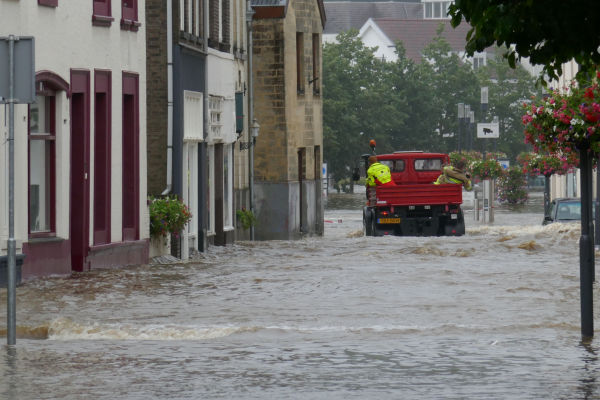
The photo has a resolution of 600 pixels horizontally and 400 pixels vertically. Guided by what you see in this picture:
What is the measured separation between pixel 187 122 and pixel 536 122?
15307 millimetres

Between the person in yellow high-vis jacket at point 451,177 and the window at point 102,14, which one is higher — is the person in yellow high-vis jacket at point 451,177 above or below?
below

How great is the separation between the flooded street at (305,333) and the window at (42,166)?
1.05m

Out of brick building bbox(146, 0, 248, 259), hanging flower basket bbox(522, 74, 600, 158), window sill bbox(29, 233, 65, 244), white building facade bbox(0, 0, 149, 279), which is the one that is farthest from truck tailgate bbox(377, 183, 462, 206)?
hanging flower basket bbox(522, 74, 600, 158)

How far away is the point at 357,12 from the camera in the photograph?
148 meters

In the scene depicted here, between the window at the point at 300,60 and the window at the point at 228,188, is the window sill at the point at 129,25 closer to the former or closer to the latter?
the window at the point at 228,188

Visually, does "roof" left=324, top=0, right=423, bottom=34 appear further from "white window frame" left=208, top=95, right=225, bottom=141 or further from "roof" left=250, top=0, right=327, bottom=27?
"white window frame" left=208, top=95, right=225, bottom=141

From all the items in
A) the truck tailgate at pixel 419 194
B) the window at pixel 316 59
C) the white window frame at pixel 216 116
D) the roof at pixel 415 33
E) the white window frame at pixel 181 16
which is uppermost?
the roof at pixel 415 33

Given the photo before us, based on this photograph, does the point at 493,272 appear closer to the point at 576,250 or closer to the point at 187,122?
the point at 576,250

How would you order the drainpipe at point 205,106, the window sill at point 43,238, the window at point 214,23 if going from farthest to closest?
the window at point 214,23, the drainpipe at point 205,106, the window sill at point 43,238

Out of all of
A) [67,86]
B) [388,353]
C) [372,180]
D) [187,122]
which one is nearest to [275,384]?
[388,353]

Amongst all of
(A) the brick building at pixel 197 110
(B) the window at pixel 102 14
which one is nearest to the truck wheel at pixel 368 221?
(A) the brick building at pixel 197 110

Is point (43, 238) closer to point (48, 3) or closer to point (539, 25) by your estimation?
point (48, 3)

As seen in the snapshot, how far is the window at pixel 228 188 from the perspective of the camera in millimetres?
36531

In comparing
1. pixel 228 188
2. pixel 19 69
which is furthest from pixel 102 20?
pixel 228 188
